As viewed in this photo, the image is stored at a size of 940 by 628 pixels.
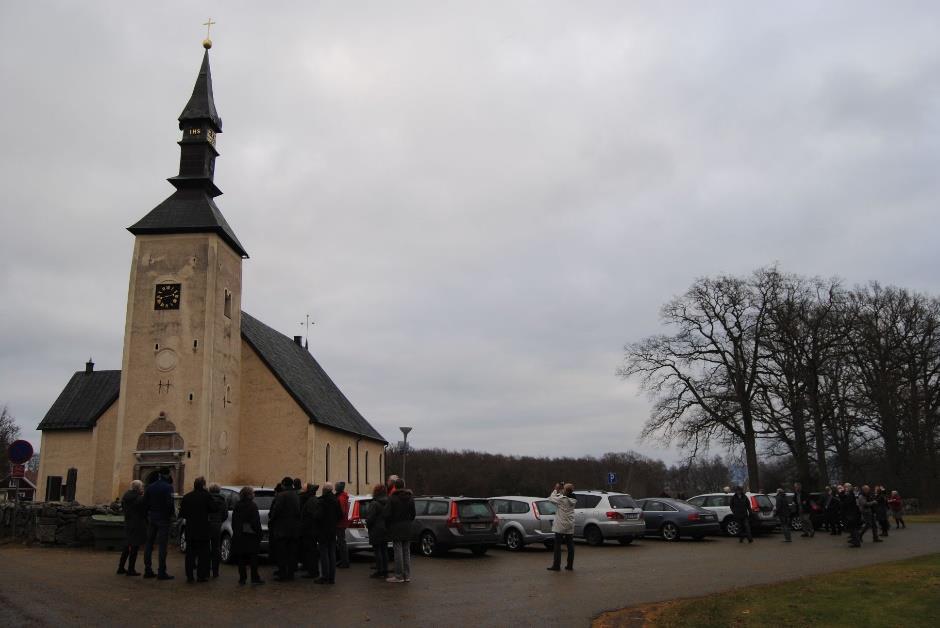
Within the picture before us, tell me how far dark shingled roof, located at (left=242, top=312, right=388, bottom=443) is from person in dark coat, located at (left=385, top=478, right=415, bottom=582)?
19.6m

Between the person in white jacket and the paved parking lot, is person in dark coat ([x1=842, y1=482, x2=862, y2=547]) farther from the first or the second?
the person in white jacket

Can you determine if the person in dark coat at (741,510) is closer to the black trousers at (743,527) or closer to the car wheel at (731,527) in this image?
the black trousers at (743,527)

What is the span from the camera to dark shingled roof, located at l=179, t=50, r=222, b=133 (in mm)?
31797

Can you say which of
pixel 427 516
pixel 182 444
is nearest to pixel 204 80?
pixel 182 444

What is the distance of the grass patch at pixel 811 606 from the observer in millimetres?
8766

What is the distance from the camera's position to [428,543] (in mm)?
17656

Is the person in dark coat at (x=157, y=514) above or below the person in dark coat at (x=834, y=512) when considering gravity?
above

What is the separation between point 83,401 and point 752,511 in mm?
29465

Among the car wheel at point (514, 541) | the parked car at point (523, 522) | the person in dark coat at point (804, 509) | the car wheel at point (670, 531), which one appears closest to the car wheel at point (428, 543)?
the parked car at point (523, 522)

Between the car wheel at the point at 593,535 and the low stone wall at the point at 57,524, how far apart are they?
1275 centimetres

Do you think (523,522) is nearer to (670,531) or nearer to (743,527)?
(670,531)

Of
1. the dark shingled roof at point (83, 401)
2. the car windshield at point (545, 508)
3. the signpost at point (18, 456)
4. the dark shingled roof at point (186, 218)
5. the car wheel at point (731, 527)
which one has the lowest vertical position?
the car wheel at point (731, 527)

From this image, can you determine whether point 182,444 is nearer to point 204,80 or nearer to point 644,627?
point 204,80

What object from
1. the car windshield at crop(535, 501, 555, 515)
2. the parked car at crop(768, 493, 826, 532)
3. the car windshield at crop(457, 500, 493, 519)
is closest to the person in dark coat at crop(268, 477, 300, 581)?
the car windshield at crop(457, 500, 493, 519)
